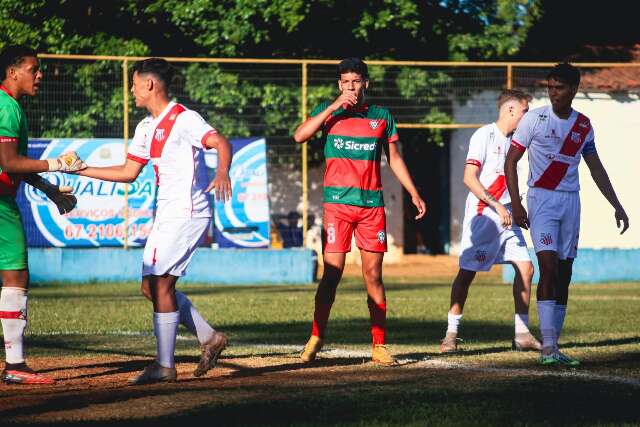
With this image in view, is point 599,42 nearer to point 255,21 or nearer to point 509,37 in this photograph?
point 509,37

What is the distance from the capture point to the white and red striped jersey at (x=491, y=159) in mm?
10422

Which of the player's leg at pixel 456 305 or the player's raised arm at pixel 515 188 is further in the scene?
the player's leg at pixel 456 305

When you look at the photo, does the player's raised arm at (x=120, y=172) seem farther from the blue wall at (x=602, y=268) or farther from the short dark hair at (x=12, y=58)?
the blue wall at (x=602, y=268)

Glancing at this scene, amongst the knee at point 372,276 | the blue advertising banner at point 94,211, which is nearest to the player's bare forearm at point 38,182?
the knee at point 372,276

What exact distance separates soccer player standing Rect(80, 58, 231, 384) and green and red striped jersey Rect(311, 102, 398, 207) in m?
1.32

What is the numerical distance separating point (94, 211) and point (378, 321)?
12.2 m

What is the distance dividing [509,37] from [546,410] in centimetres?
2052

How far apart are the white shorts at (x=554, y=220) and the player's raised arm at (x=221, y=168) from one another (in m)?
2.59

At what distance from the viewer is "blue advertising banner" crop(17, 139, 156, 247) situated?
20.3 meters

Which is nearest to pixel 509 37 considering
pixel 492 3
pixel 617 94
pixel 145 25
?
pixel 492 3

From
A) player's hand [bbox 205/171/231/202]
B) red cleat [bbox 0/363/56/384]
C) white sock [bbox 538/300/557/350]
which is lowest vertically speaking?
red cleat [bbox 0/363/56/384]

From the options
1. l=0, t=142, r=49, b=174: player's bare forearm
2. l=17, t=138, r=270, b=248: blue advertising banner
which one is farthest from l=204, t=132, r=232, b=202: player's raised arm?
l=17, t=138, r=270, b=248: blue advertising banner

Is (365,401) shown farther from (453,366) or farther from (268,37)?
(268,37)

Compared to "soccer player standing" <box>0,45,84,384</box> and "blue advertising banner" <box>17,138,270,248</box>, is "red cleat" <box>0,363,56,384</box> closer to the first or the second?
"soccer player standing" <box>0,45,84,384</box>
